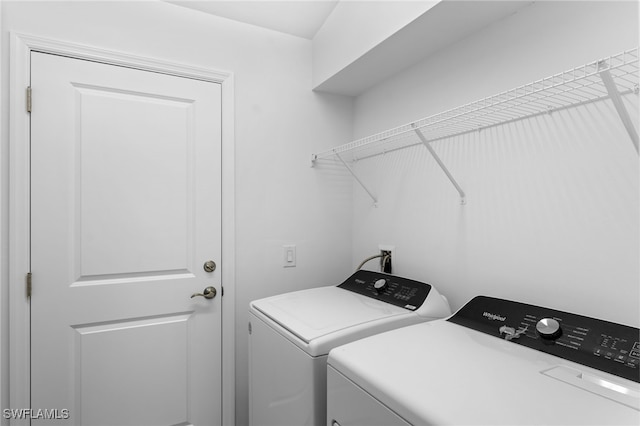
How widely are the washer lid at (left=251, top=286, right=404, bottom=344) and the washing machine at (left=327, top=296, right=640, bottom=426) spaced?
0.19 meters

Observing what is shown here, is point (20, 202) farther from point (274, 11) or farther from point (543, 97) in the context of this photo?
point (543, 97)

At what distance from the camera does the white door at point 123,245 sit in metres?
1.60

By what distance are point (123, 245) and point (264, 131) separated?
3.17 ft

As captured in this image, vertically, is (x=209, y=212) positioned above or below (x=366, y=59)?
below

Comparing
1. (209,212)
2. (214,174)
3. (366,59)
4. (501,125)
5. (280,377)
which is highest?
(366,59)

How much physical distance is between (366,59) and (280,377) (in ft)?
4.95

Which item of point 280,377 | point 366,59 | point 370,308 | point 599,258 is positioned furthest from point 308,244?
point 599,258

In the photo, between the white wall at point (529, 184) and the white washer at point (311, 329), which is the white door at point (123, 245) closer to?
the white washer at point (311, 329)

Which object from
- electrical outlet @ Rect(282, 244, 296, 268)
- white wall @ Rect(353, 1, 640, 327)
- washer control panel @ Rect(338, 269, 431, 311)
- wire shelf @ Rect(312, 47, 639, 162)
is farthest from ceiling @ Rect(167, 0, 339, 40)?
washer control panel @ Rect(338, 269, 431, 311)

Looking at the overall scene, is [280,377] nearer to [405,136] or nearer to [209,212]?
[209,212]

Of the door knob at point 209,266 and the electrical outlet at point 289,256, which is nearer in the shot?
the door knob at point 209,266

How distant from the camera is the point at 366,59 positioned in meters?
1.77

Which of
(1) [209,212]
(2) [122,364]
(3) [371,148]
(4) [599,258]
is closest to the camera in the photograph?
(4) [599,258]

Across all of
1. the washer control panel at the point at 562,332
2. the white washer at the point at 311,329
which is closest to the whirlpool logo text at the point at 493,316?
the washer control panel at the point at 562,332
